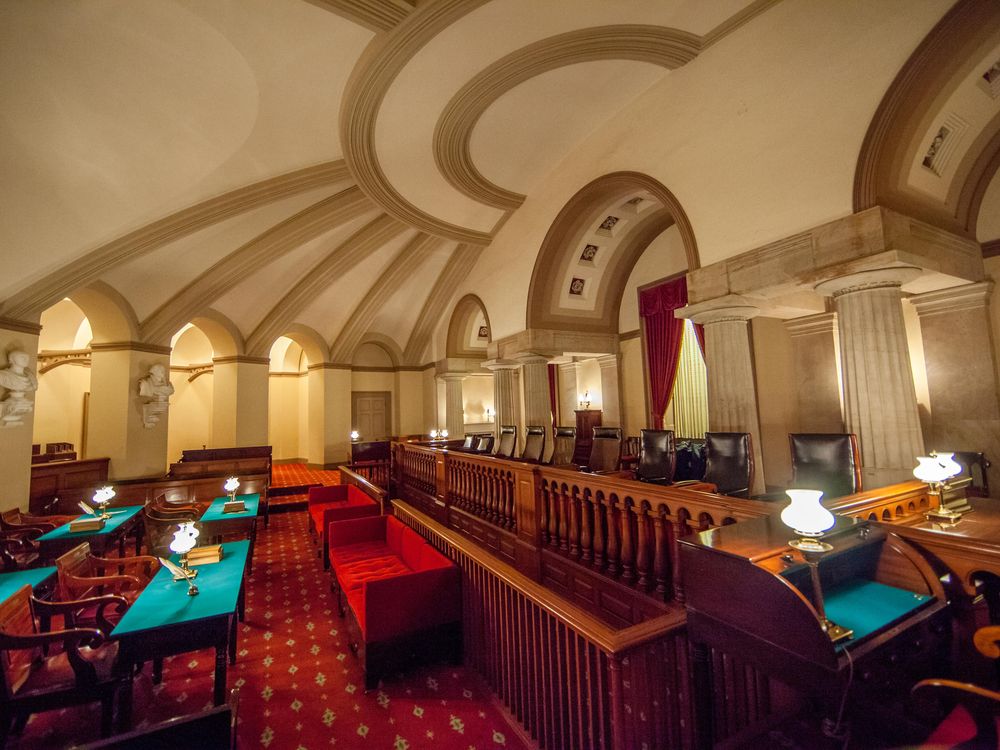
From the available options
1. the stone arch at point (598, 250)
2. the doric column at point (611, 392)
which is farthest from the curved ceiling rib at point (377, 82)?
the doric column at point (611, 392)

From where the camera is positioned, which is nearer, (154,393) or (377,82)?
(377,82)

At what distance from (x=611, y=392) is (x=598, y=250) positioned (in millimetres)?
3196

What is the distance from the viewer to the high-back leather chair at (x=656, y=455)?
199 inches

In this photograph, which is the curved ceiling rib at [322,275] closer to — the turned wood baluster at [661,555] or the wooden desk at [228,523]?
the wooden desk at [228,523]

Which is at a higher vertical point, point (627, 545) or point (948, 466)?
point (948, 466)

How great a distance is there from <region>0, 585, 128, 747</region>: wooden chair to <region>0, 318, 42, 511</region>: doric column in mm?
4697

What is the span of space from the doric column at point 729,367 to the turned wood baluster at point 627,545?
97.2 inches

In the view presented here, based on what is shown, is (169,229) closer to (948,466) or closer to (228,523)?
(228,523)

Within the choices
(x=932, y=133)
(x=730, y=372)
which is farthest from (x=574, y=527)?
(x=932, y=133)

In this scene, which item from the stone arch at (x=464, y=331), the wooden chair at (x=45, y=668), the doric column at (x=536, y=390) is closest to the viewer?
the wooden chair at (x=45, y=668)

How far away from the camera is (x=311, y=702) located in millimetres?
2627

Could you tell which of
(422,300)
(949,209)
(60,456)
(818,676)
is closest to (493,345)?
(422,300)

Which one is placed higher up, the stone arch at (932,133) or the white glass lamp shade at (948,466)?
the stone arch at (932,133)

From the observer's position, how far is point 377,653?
2764mm
